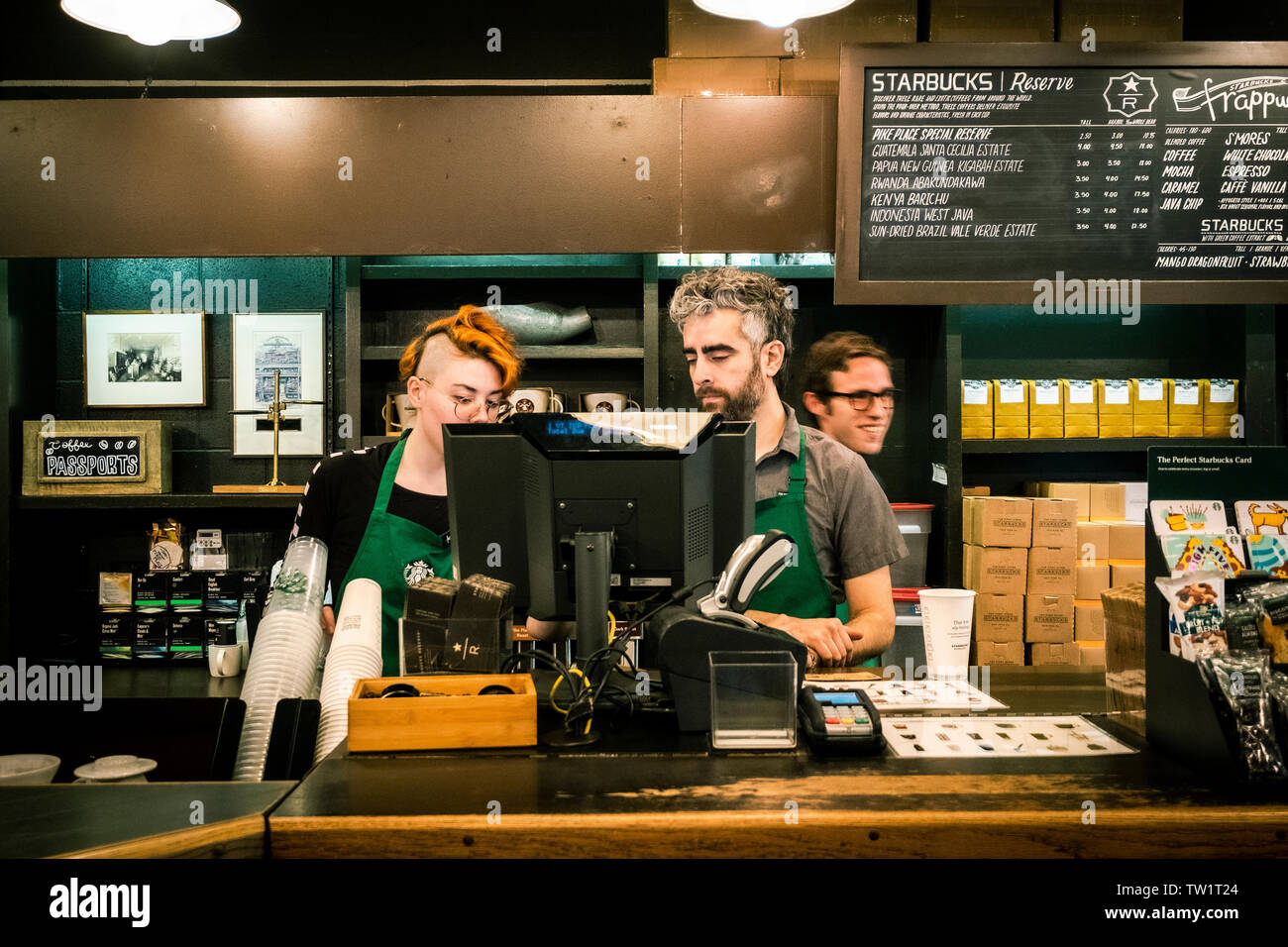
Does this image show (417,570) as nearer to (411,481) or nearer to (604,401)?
(411,481)

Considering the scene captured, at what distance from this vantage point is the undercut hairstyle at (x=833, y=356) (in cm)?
328

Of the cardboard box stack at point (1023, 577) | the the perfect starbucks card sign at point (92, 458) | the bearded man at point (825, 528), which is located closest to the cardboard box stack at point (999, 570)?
the cardboard box stack at point (1023, 577)

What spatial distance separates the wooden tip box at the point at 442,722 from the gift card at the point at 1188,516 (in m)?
0.92

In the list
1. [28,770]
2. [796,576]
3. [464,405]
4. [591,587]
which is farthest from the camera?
[464,405]

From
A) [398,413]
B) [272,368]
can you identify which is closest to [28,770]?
[398,413]

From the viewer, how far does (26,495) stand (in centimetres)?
308

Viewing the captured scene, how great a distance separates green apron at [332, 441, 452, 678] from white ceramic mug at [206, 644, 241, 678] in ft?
2.92

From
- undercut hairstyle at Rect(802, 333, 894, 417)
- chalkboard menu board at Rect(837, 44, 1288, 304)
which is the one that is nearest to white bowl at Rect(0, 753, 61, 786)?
chalkboard menu board at Rect(837, 44, 1288, 304)

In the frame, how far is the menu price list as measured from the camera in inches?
109

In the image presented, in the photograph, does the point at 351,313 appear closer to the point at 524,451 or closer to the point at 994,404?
the point at 524,451

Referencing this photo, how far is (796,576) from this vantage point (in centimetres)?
221

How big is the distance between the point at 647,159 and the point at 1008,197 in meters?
1.11

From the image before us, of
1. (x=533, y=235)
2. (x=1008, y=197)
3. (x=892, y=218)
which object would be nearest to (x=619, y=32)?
(x=533, y=235)

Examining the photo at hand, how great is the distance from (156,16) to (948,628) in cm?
216
